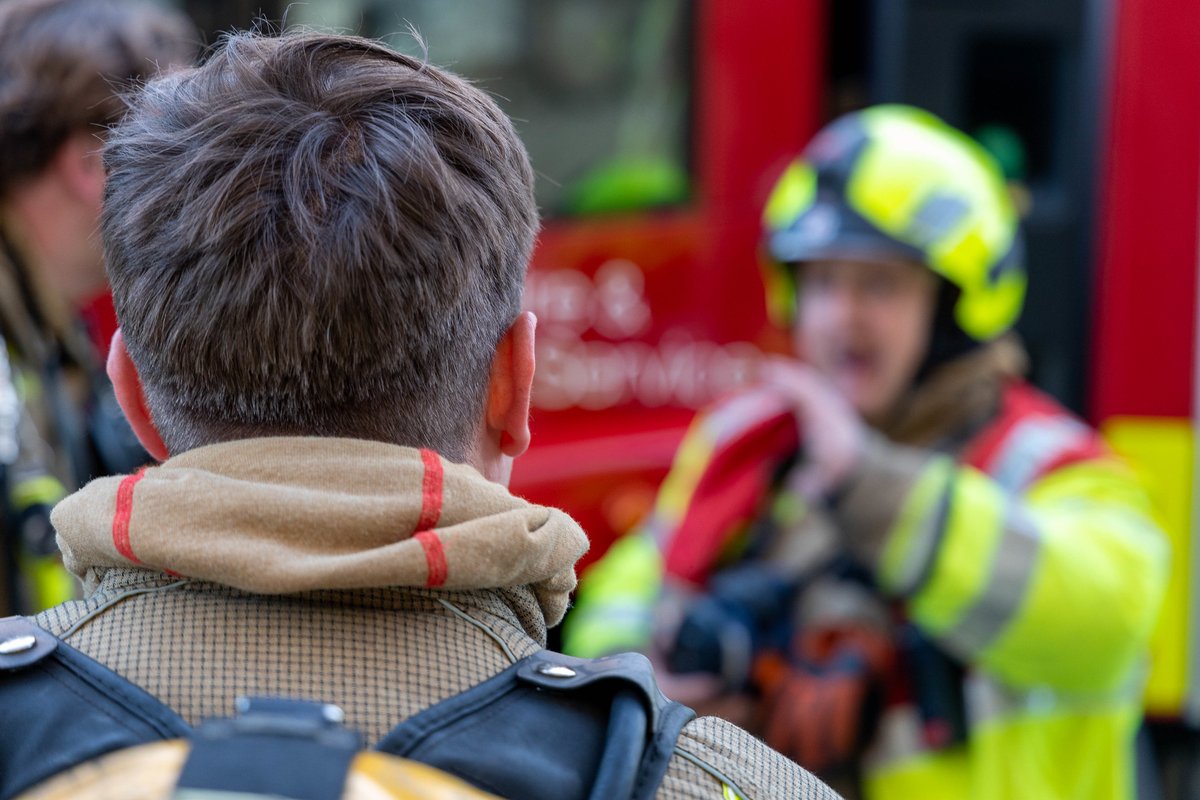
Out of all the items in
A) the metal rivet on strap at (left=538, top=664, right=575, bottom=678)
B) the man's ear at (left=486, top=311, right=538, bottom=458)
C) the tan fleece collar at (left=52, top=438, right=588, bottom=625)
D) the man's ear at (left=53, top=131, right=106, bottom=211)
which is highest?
the man's ear at (left=53, top=131, right=106, bottom=211)

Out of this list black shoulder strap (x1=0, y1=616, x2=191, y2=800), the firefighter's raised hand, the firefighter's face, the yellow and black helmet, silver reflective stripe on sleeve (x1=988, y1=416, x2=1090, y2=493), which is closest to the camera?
black shoulder strap (x1=0, y1=616, x2=191, y2=800)

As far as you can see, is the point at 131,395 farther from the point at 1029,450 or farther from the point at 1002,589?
the point at 1029,450

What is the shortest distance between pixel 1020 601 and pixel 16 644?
1.85 metres

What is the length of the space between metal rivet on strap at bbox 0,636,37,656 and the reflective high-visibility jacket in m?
1.75

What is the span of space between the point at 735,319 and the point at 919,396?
166 cm

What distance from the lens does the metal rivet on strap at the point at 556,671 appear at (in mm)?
1057

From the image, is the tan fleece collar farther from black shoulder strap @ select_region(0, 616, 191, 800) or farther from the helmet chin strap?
the helmet chin strap

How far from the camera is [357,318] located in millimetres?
1070

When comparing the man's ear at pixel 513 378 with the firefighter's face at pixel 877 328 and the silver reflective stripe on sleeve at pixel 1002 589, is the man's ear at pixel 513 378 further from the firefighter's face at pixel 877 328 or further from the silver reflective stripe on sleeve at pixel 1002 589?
the firefighter's face at pixel 877 328

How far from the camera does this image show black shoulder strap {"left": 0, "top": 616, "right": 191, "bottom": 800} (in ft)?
3.19

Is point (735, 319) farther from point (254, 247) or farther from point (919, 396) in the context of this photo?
point (254, 247)

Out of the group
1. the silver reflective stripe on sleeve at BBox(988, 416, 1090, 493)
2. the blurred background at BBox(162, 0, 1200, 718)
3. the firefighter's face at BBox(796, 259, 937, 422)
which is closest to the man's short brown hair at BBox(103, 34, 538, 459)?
the silver reflective stripe on sleeve at BBox(988, 416, 1090, 493)

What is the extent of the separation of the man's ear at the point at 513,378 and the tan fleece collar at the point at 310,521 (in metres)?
0.11

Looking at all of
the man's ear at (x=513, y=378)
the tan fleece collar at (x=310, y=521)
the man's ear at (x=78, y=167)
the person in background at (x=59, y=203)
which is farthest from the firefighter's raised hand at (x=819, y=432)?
the tan fleece collar at (x=310, y=521)
